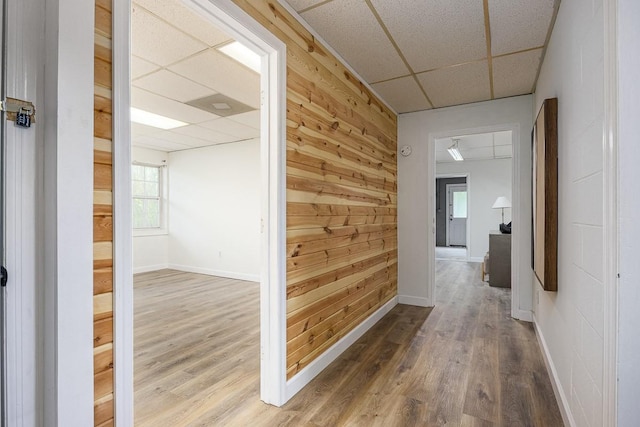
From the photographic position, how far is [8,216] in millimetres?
1005

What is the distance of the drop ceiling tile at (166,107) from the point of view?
11.5ft

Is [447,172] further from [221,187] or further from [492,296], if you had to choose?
[221,187]

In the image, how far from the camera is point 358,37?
7.85 feet

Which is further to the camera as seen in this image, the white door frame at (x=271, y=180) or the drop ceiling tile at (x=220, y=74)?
the drop ceiling tile at (x=220, y=74)

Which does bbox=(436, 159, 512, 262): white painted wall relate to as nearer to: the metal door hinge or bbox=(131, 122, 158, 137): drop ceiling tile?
bbox=(131, 122, 158, 137): drop ceiling tile

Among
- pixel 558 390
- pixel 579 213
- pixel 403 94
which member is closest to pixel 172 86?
pixel 403 94

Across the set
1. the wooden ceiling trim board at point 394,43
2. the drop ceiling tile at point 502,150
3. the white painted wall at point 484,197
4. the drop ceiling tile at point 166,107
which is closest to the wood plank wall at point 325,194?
the wooden ceiling trim board at point 394,43

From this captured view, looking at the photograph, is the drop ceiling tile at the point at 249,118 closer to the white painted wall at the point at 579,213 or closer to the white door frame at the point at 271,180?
the white door frame at the point at 271,180

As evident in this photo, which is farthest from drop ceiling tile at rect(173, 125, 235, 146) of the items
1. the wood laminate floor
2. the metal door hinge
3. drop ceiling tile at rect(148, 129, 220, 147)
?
the metal door hinge

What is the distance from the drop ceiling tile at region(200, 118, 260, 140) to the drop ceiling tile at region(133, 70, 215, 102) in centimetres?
100

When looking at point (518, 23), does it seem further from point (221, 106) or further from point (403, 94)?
point (221, 106)

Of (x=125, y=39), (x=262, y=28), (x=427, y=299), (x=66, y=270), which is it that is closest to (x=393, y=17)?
(x=262, y=28)

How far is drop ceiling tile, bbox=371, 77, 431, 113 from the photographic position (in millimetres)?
3244

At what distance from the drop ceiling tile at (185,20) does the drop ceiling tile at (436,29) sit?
43.6 inches
